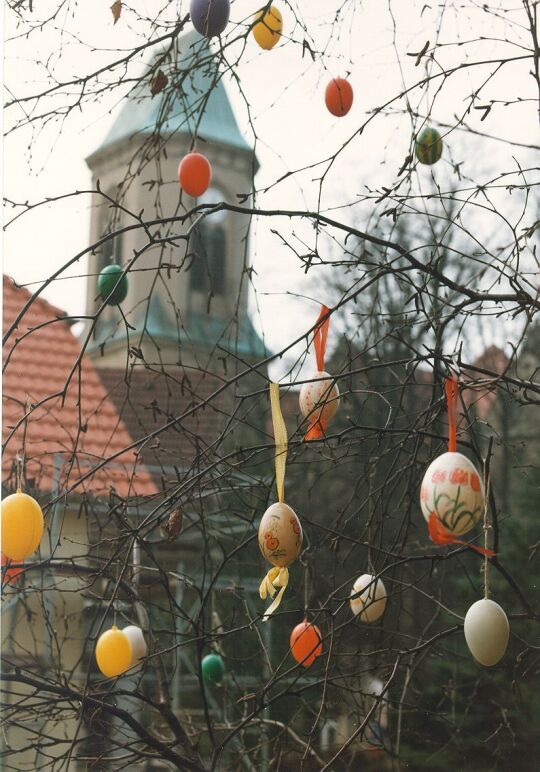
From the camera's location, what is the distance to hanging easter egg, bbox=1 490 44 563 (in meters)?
0.82

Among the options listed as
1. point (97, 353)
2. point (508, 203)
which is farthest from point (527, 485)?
point (97, 353)

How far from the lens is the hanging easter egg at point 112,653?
3.16 feet

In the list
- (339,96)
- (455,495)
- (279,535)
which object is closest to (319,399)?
(279,535)

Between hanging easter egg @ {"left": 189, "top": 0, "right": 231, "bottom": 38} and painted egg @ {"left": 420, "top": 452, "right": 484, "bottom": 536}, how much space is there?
0.58m

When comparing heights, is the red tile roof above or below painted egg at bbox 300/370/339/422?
above

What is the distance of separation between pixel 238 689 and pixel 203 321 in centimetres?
54

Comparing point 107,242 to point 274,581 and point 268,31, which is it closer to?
point 268,31

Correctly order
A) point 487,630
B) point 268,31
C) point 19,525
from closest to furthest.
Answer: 1. point 487,630
2. point 19,525
3. point 268,31

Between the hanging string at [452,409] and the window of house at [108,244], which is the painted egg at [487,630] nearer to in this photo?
the hanging string at [452,409]

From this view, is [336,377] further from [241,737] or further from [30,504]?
[241,737]

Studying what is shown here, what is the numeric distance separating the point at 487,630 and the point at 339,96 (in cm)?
64

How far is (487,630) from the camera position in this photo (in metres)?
0.72

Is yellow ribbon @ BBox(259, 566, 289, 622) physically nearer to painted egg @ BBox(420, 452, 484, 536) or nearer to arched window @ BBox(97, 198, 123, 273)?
painted egg @ BBox(420, 452, 484, 536)

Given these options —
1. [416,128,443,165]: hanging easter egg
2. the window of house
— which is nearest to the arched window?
the window of house
